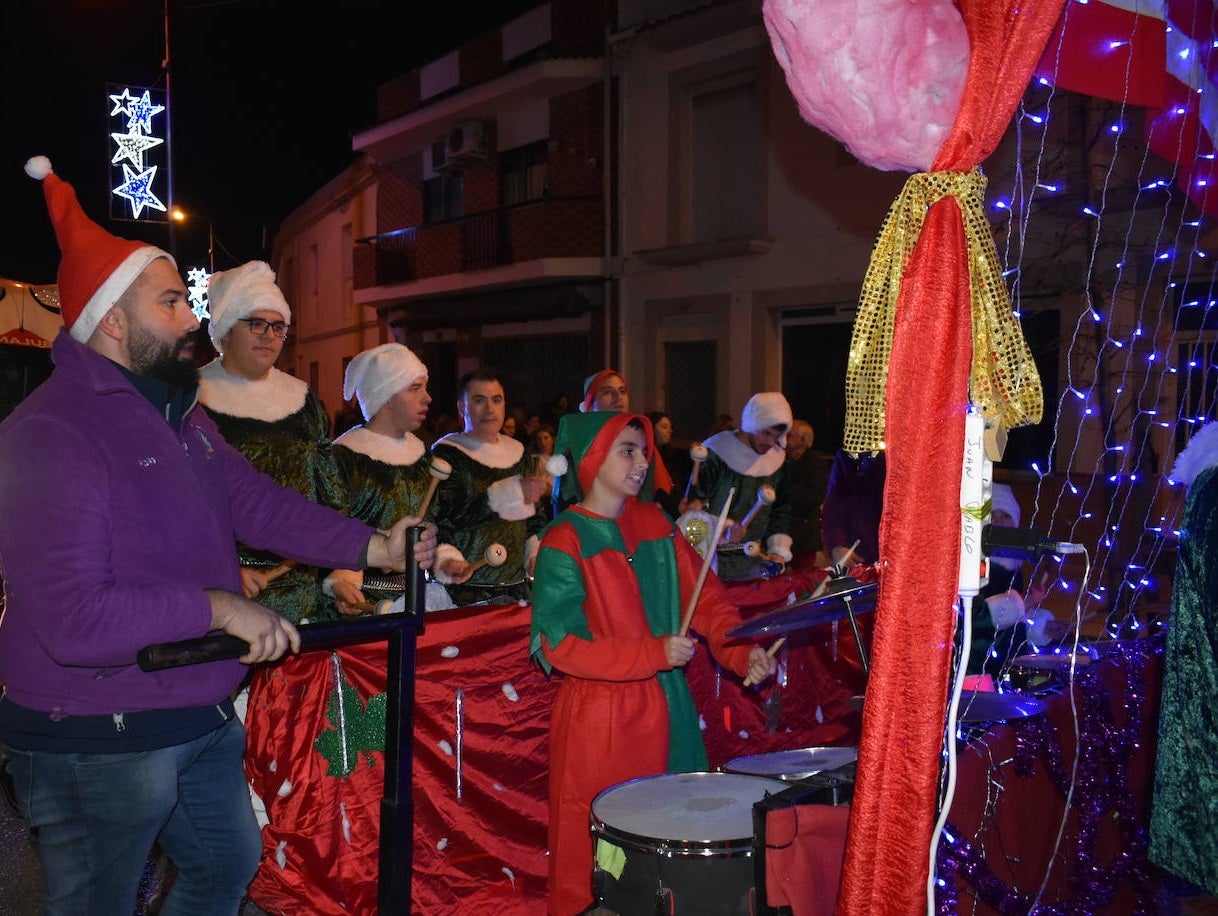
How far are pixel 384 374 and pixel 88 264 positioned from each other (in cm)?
287

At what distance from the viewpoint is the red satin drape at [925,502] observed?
6.63 ft

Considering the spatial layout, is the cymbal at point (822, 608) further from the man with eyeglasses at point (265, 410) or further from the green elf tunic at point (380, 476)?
the green elf tunic at point (380, 476)

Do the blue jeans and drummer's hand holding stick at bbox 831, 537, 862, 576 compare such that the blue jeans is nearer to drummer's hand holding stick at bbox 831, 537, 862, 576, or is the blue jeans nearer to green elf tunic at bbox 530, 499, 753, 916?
green elf tunic at bbox 530, 499, 753, 916

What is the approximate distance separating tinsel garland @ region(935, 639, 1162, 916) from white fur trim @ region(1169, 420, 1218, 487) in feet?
2.91

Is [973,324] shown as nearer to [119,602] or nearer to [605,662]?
[605,662]

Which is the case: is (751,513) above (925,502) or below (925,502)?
below

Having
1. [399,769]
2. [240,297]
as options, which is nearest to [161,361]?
[399,769]

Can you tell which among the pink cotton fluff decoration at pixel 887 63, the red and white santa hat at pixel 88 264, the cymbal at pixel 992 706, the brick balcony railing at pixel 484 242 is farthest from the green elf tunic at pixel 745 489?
the brick balcony railing at pixel 484 242

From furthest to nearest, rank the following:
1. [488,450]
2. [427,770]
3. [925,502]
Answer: [488,450], [427,770], [925,502]

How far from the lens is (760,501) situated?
6547mm

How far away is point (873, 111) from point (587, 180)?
52.7ft

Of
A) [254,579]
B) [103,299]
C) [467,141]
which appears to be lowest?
[254,579]

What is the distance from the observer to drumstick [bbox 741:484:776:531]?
647 centimetres

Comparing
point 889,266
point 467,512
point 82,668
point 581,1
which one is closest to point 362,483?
point 467,512
